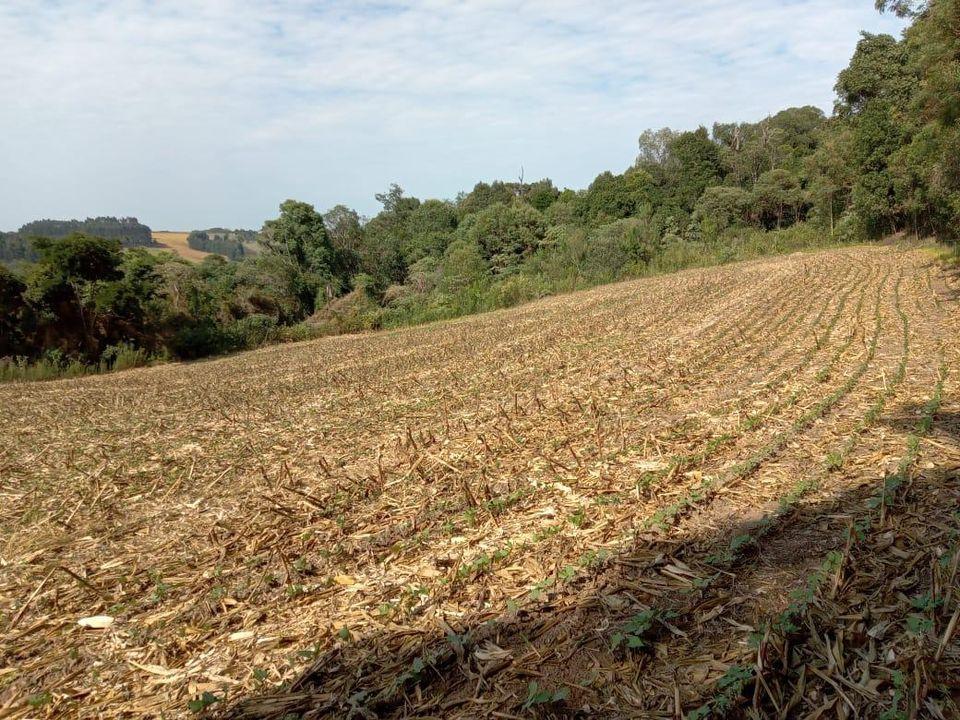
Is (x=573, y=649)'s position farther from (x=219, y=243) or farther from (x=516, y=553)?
(x=219, y=243)

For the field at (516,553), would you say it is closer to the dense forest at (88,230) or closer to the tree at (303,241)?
the tree at (303,241)

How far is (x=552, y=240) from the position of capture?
4500 cm

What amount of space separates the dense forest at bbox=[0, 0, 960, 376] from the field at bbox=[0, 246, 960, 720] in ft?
38.0

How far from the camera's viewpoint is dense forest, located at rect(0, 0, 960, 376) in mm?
20453

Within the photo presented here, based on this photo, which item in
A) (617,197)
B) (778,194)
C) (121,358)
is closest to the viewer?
(121,358)

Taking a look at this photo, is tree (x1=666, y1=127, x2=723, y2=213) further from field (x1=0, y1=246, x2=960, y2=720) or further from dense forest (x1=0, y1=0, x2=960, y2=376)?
field (x1=0, y1=246, x2=960, y2=720)

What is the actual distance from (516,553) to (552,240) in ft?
139

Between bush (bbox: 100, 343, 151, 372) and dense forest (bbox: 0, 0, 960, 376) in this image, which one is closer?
dense forest (bbox: 0, 0, 960, 376)

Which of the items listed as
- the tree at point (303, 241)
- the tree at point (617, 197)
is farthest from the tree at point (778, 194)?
the tree at point (303, 241)

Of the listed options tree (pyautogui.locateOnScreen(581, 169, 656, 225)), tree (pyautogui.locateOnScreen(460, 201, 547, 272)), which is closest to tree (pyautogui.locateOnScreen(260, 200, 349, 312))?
tree (pyautogui.locateOnScreen(460, 201, 547, 272))

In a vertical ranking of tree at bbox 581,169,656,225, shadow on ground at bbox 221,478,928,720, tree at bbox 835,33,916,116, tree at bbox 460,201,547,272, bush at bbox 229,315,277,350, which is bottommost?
bush at bbox 229,315,277,350

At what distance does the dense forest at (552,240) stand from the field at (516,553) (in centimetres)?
1160

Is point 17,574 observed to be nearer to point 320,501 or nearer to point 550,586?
point 320,501

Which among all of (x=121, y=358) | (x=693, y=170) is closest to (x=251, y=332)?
(x=121, y=358)
